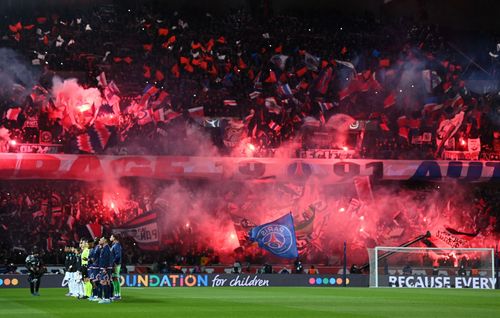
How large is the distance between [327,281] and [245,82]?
614 inches

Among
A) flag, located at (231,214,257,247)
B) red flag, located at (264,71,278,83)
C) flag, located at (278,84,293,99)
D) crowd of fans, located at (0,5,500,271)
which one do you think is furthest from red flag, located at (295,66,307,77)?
flag, located at (231,214,257,247)

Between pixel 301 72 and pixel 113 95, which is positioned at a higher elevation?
pixel 301 72

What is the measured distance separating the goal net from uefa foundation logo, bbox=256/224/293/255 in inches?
177

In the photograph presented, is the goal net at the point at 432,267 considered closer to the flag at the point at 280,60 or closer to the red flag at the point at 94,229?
the red flag at the point at 94,229

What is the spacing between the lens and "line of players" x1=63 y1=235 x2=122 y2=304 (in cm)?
2539

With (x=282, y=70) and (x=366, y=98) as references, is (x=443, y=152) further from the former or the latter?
(x=282, y=70)

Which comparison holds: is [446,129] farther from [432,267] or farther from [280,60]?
[432,267]

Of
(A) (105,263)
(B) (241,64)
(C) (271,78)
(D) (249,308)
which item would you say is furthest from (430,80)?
(A) (105,263)

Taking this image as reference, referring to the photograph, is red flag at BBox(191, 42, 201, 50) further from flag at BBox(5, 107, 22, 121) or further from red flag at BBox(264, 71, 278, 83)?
flag at BBox(5, 107, 22, 121)

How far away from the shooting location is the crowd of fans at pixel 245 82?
2007 inches

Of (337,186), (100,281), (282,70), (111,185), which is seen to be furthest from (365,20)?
(100,281)

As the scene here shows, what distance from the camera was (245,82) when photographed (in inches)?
2149

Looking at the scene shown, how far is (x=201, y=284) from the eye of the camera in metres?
43.3

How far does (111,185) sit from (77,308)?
91.9 ft
